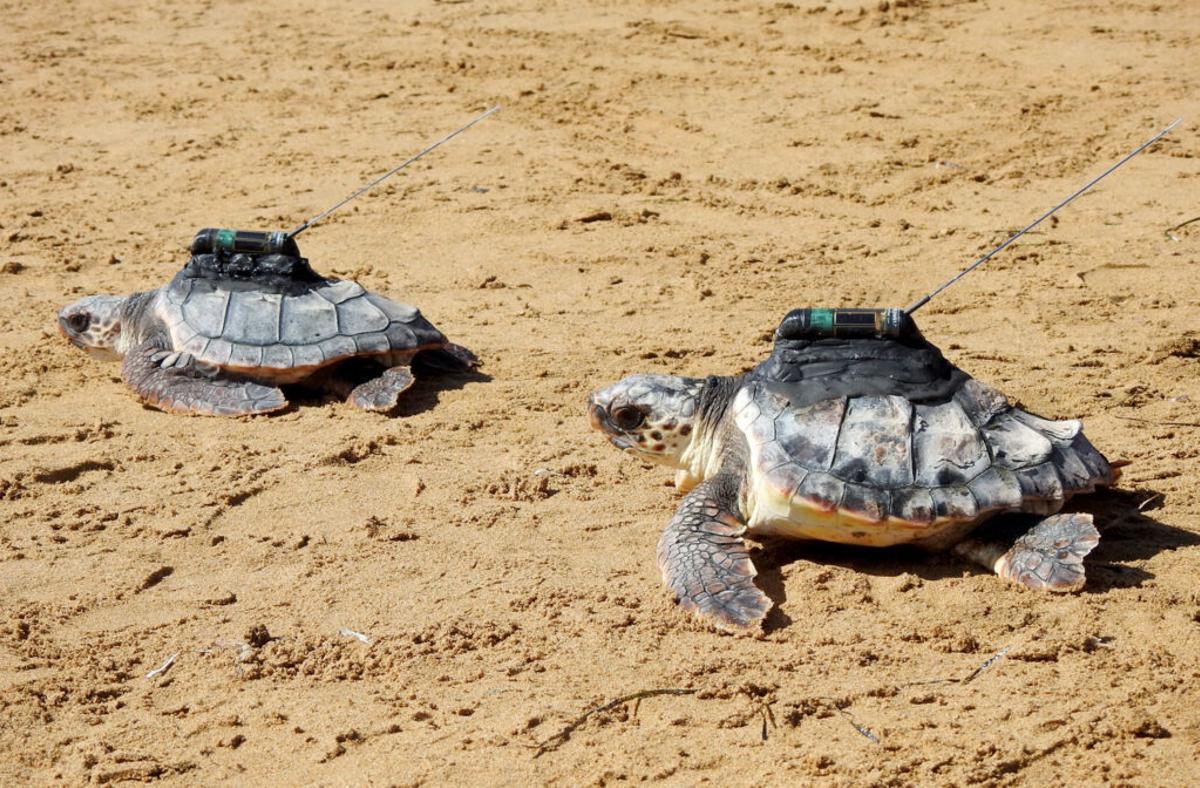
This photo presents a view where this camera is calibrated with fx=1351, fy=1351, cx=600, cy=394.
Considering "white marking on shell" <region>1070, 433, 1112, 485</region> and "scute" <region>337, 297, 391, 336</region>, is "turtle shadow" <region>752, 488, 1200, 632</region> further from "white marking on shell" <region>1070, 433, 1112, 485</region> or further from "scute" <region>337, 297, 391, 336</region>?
"scute" <region>337, 297, 391, 336</region>

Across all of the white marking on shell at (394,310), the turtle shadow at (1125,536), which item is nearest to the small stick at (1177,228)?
the turtle shadow at (1125,536)

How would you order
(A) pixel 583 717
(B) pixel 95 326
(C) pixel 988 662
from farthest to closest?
(B) pixel 95 326 < (C) pixel 988 662 < (A) pixel 583 717

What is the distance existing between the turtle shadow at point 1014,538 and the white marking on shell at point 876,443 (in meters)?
0.33

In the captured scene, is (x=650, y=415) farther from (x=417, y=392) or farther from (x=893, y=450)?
(x=417, y=392)

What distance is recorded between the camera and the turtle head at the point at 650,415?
16.2 ft

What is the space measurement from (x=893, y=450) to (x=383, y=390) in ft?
8.38

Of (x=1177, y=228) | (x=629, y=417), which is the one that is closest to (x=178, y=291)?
(x=629, y=417)

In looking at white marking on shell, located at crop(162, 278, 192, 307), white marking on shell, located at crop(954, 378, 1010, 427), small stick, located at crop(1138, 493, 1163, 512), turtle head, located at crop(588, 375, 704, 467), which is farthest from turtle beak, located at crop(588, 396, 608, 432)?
white marking on shell, located at crop(162, 278, 192, 307)

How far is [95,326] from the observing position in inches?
262

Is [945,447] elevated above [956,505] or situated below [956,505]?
above

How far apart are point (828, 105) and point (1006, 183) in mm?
1863

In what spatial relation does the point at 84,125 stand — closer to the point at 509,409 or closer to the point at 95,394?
the point at 95,394

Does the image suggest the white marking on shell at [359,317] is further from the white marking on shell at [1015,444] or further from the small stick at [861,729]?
the small stick at [861,729]

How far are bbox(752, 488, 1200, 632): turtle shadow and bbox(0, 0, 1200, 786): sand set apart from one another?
0.02m
